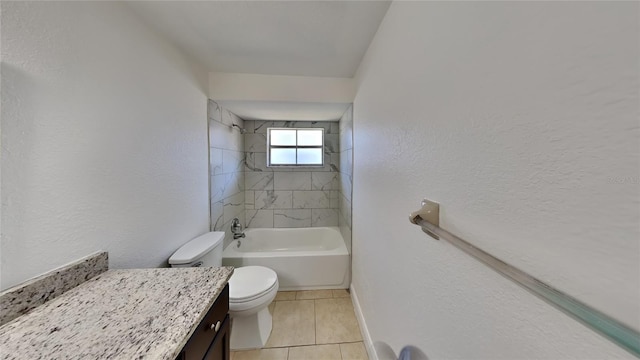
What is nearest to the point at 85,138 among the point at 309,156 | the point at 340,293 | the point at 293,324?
the point at 293,324

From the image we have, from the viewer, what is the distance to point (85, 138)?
922 millimetres

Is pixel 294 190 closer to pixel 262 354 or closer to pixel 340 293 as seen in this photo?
pixel 340 293

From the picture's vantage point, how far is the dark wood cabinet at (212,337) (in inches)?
27.7

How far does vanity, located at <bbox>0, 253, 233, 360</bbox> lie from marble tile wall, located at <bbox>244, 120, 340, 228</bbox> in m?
2.12

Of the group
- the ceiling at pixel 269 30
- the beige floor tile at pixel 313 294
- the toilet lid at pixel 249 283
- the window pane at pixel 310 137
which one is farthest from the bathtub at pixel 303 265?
the ceiling at pixel 269 30

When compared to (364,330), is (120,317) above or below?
above

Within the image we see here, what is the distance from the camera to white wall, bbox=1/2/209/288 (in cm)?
72

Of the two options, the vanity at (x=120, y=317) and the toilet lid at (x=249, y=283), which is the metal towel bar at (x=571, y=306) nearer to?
the vanity at (x=120, y=317)

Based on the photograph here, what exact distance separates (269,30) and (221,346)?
5.76 ft

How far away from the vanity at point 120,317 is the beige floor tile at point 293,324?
0.84 meters

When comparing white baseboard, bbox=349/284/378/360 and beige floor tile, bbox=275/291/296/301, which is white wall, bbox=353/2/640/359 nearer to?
white baseboard, bbox=349/284/378/360

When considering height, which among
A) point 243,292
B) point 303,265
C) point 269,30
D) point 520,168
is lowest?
point 303,265

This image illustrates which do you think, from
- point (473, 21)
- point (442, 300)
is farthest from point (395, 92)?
point (442, 300)

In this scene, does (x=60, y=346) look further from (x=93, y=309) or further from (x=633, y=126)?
(x=633, y=126)
